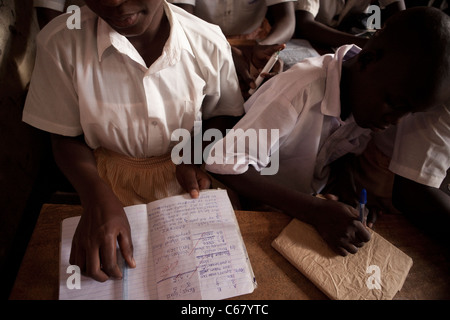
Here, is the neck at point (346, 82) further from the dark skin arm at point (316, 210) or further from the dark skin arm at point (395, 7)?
the dark skin arm at point (395, 7)

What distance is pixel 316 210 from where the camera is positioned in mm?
741

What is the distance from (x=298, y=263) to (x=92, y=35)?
0.73 metres

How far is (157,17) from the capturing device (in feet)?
2.45

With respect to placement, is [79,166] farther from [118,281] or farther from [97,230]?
[118,281]

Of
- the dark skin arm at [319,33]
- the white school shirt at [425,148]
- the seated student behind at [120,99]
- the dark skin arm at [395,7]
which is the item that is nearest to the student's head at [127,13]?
the seated student behind at [120,99]

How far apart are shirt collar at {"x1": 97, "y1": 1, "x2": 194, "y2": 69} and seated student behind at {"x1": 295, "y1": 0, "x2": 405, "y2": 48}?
1027mm

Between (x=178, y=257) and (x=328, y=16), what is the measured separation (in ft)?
5.60

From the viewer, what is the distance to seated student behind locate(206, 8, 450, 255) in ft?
2.10

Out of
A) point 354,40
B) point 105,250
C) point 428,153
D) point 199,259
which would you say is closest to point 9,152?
point 105,250

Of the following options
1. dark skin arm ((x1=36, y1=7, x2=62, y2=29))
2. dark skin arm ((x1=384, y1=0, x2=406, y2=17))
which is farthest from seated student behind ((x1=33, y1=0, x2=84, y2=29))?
dark skin arm ((x1=384, y1=0, x2=406, y2=17))

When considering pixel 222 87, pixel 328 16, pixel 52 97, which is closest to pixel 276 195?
pixel 222 87

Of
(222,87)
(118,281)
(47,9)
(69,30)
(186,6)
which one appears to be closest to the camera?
(118,281)

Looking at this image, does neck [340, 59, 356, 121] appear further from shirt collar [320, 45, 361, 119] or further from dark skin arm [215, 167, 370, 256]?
dark skin arm [215, 167, 370, 256]

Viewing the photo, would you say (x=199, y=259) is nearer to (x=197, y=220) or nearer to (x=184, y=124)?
(x=197, y=220)
